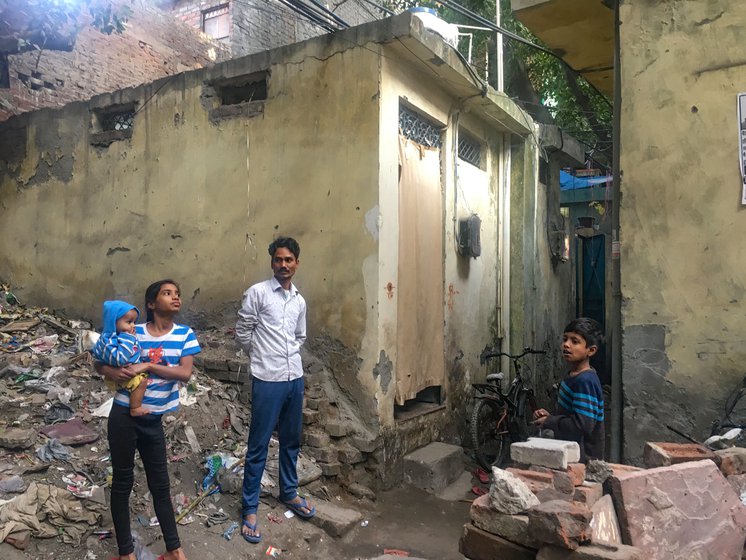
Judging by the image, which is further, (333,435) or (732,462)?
(333,435)

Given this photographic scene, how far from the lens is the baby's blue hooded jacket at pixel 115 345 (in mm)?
3055

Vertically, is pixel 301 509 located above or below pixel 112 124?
below

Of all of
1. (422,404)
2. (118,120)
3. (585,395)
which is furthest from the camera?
(118,120)

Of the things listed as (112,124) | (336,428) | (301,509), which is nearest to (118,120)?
(112,124)

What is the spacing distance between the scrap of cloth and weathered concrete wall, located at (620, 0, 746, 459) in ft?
12.7

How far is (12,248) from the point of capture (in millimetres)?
7988

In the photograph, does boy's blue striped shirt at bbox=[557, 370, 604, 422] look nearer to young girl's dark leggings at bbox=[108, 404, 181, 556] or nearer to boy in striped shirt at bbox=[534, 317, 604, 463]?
boy in striped shirt at bbox=[534, 317, 604, 463]

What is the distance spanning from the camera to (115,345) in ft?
10.1

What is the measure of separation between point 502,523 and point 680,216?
9.49 ft

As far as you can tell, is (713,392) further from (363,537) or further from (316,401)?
(316,401)

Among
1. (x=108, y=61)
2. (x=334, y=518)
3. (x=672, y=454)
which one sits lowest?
(x=334, y=518)

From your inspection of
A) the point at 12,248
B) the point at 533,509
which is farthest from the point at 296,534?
the point at 12,248

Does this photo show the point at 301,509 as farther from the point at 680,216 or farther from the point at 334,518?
the point at 680,216

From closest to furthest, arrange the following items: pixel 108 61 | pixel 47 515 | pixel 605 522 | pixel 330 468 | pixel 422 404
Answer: pixel 605 522, pixel 47 515, pixel 330 468, pixel 422 404, pixel 108 61
